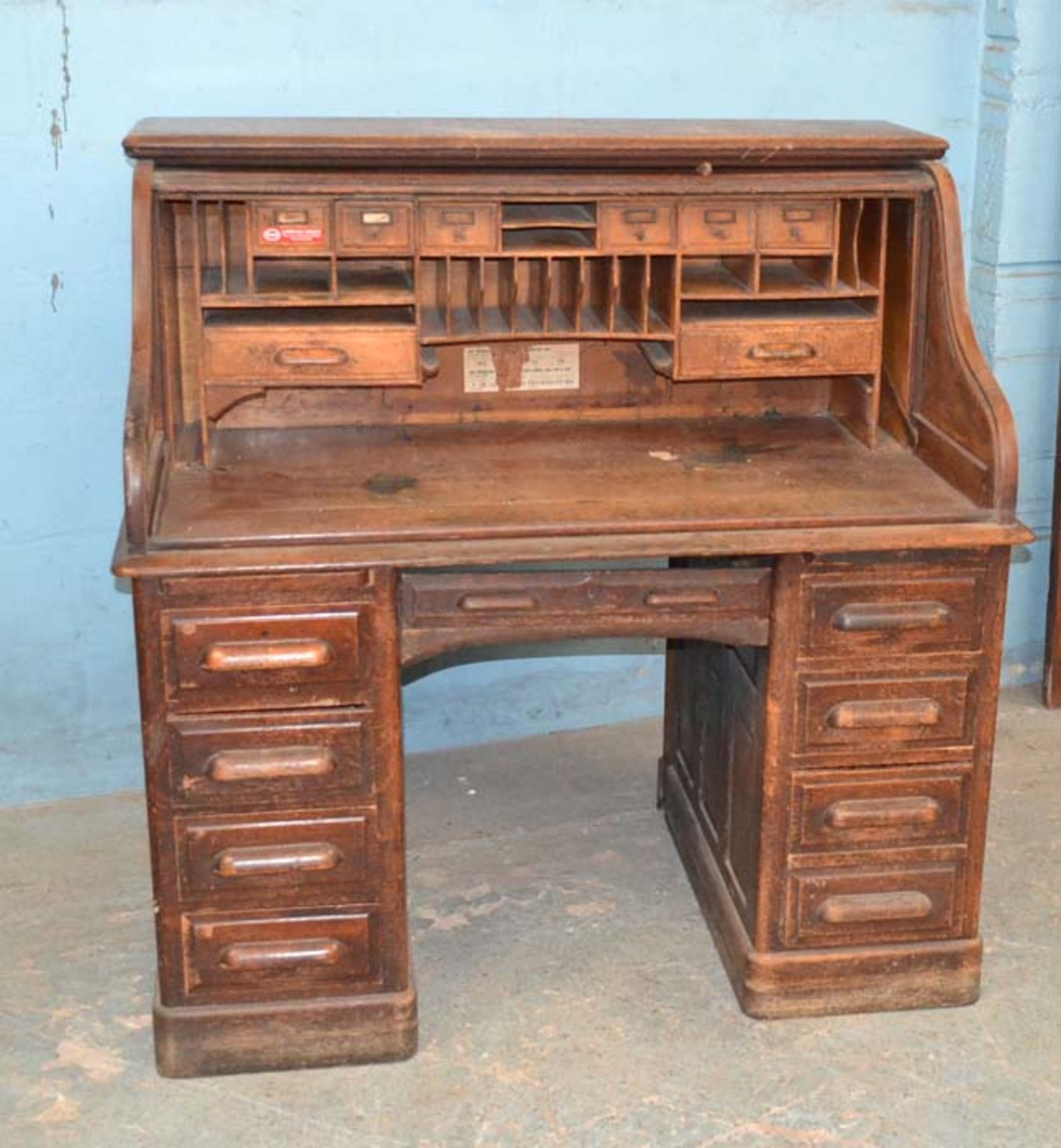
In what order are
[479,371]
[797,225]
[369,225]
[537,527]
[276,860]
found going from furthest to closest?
[479,371] < [797,225] < [369,225] < [276,860] < [537,527]

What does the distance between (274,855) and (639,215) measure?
1253 mm

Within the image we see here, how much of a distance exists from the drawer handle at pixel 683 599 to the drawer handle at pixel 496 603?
0.66ft

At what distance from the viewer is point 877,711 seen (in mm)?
2865

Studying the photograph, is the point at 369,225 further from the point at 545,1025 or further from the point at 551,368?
the point at 545,1025

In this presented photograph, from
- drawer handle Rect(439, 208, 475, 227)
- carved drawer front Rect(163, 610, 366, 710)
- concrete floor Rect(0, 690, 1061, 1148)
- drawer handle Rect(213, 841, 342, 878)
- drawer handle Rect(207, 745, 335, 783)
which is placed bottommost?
concrete floor Rect(0, 690, 1061, 1148)

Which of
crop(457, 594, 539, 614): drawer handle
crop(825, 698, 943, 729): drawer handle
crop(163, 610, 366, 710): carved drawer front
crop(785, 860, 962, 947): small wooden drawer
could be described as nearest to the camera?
crop(163, 610, 366, 710): carved drawer front

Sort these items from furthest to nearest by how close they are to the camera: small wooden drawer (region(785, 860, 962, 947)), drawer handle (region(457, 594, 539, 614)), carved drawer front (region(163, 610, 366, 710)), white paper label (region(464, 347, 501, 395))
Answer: white paper label (region(464, 347, 501, 395))
small wooden drawer (region(785, 860, 962, 947))
drawer handle (region(457, 594, 539, 614))
carved drawer front (region(163, 610, 366, 710))

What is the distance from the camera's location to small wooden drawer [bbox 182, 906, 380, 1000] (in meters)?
2.82

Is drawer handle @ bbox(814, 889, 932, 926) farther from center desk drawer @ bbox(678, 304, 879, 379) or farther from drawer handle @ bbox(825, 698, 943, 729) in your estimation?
center desk drawer @ bbox(678, 304, 879, 379)

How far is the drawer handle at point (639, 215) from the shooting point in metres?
2.94

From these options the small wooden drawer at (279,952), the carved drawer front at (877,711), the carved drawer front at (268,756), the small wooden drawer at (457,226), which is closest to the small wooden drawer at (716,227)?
the small wooden drawer at (457,226)

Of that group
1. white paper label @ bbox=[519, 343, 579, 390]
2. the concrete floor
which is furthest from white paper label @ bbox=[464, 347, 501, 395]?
the concrete floor

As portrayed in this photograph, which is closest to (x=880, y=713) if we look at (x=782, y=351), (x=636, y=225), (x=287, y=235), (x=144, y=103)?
(x=782, y=351)

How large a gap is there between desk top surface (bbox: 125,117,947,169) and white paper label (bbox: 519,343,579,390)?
449mm
